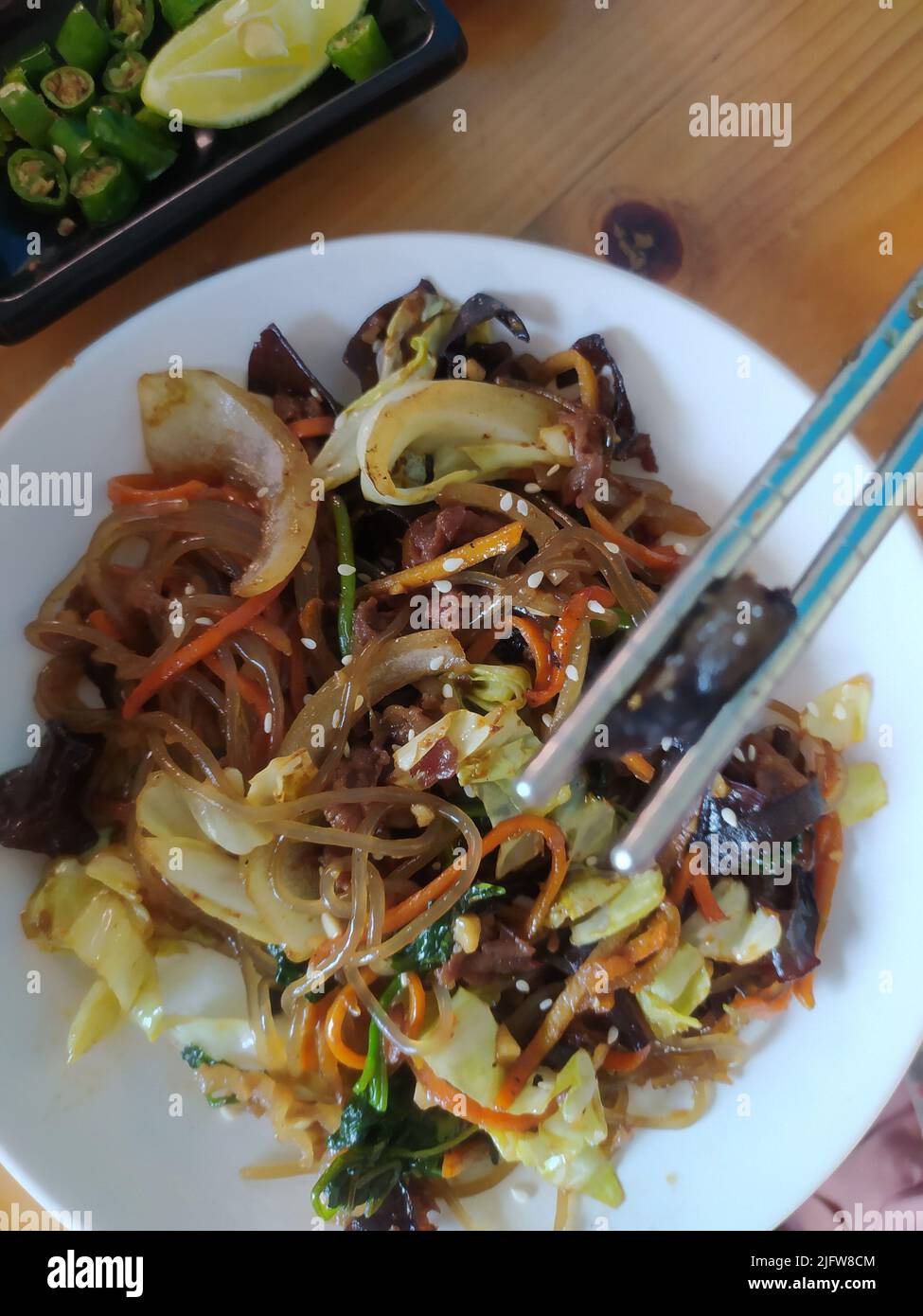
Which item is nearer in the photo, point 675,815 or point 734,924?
point 675,815

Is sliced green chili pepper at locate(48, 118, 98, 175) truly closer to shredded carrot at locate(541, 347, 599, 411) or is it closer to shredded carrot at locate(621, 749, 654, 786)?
shredded carrot at locate(541, 347, 599, 411)

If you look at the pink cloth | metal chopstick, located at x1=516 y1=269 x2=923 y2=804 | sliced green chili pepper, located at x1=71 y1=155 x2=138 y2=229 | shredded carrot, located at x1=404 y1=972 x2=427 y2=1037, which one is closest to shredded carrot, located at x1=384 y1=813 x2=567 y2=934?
shredded carrot, located at x1=404 y1=972 x2=427 y2=1037

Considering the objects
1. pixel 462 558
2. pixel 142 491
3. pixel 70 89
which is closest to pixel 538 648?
pixel 462 558

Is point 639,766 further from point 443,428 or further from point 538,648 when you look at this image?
point 443,428

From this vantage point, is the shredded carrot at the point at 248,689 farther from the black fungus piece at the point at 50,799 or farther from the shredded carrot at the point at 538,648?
the shredded carrot at the point at 538,648

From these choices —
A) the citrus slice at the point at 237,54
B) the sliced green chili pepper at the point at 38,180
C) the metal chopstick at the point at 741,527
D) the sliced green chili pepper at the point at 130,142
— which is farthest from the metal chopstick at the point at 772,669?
the sliced green chili pepper at the point at 38,180

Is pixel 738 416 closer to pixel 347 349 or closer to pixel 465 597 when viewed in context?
pixel 465 597
